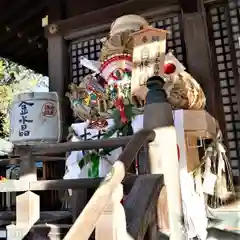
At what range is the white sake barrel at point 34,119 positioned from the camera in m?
3.58

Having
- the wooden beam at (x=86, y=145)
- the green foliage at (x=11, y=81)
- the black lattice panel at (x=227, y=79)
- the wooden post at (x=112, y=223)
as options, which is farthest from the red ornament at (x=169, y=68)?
the green foliage at (x=11, y=81)

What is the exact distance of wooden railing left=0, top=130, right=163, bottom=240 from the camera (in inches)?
56.1

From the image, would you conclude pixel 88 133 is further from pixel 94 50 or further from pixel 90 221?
pixel 90 221

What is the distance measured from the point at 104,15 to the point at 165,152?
2.43m

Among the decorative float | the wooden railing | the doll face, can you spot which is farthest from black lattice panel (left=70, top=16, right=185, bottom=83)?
the wooden railing

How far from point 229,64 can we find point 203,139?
2.87ft

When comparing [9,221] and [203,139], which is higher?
[203,139]

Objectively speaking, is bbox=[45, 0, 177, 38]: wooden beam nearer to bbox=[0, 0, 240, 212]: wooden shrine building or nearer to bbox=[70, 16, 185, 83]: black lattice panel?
bbox=[0, 0, 240, 212]: wooden shrine building

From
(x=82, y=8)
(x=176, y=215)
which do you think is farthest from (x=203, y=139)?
(x=82, y=8)

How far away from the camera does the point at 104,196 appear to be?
1.45 m

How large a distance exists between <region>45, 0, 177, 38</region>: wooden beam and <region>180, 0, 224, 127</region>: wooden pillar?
0.88 feet

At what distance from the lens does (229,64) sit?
337 cm

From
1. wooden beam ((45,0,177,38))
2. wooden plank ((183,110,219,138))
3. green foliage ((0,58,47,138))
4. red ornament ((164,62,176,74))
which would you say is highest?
green foliage ((0,58,47,138))

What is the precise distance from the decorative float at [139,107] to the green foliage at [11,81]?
263 inches
